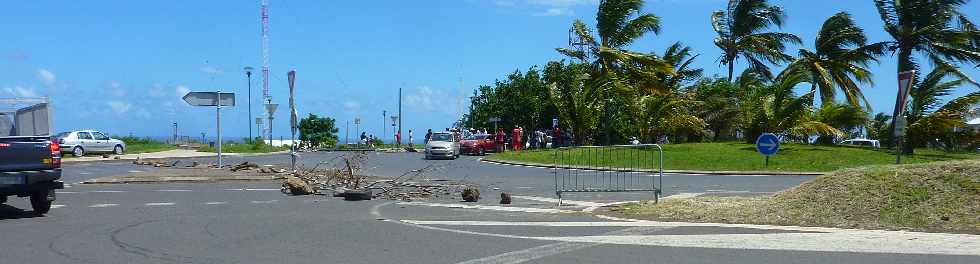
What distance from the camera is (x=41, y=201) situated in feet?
40.9

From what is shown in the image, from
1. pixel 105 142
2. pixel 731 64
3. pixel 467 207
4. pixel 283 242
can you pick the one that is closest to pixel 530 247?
pixel 283 242

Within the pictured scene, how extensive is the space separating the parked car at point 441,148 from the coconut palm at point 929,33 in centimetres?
1935

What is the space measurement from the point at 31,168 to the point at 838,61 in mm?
31243

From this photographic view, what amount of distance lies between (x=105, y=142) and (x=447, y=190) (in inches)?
1246

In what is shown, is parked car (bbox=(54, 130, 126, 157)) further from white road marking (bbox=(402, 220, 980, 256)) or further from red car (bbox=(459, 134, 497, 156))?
white road marking (bbox=(402, 220, 980, 256))

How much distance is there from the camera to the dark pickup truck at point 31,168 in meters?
11.8

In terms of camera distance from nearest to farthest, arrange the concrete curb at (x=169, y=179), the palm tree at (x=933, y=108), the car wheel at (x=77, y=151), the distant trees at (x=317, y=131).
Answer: the concrete curb at (x=169, y=179) → the palm tree at (x=933, y=108) → the car wheel at (x=77, y=151) → the distant trees at (x=317, y=131)

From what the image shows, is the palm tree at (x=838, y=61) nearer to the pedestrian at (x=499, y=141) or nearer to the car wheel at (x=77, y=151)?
the pedestrian at (x=499, y=141)

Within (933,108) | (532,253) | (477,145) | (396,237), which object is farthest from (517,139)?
(532,253)

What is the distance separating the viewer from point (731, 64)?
40.5m

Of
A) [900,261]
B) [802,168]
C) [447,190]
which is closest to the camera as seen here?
[900,261]

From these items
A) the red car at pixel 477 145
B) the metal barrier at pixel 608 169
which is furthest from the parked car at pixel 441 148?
the metal barrier at pixel 608 169

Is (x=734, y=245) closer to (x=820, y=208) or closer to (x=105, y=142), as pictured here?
(x=820, y=208)

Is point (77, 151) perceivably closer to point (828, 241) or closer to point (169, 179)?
point (169, 179)
